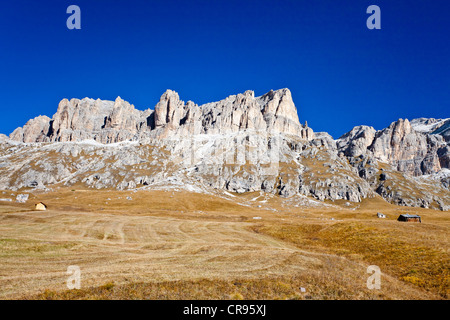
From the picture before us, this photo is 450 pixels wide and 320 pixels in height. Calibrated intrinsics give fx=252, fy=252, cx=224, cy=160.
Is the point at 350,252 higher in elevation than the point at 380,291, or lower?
lower

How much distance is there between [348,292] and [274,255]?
49.2ft

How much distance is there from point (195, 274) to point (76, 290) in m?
10.3

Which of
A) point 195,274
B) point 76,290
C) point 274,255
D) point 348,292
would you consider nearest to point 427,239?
point 274,255

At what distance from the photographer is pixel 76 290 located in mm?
19469

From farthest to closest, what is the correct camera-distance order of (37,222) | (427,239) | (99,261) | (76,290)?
(37,222), (427,239), (99,261), (76,290)

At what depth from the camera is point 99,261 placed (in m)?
32.5

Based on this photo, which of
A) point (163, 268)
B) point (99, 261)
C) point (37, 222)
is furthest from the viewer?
point (37, 222)
